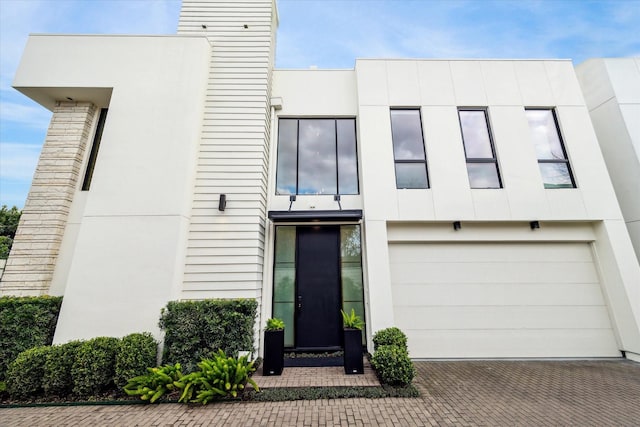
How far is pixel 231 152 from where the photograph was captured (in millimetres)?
4859

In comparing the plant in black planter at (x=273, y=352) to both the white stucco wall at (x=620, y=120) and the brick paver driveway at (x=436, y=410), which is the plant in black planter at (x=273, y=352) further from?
the white stucco wall at (x=620, y=120)

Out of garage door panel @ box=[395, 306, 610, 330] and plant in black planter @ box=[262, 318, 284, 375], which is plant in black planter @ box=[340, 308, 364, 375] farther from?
garage door panel @ box=[395, 306, 610, 330]

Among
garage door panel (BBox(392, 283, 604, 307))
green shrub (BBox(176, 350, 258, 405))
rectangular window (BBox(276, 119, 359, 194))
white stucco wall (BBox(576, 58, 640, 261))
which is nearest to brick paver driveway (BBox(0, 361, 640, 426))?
green shrub (BBox(176, 350, 258, 405))

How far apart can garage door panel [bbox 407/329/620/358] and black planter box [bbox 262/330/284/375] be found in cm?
266

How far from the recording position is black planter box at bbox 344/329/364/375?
377cm

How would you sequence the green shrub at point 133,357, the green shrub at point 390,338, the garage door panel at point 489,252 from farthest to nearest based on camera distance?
the garage door panel at point 489,252
the green shrub at point 390,338
the green shrub at point 133,357

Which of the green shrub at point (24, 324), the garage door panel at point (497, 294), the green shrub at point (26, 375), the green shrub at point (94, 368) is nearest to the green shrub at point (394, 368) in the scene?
the garage door panel at point (497, 294)

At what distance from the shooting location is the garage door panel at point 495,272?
491cm

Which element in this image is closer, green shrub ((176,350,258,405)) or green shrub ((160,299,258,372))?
green shrub ((176,350,258,405))

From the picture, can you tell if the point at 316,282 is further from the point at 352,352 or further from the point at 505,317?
the point at 505,317

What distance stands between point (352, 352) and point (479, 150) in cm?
533

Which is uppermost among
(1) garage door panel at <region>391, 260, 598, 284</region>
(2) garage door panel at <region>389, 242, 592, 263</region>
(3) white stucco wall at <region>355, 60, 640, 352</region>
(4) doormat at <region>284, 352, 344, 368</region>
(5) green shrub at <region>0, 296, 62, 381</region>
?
(3) white stucco wall at <region>355, 60, 640, 352</region>

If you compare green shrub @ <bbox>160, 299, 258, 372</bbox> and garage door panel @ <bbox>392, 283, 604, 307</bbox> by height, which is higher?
garage door panel @ <bbox>392, 283, 604, 307</bbox>

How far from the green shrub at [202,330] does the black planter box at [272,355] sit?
0.30 meters
